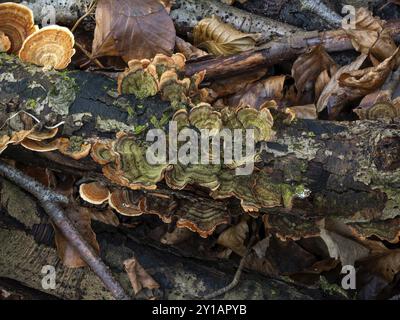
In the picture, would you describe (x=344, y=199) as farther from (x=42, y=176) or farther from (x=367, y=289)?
(x=42, y=176)

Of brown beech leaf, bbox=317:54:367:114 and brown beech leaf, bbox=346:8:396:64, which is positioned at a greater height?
brown beech leaf, bbox=346:8:396:64

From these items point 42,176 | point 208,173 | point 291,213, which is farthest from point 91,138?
point 291,213

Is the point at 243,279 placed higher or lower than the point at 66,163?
lower

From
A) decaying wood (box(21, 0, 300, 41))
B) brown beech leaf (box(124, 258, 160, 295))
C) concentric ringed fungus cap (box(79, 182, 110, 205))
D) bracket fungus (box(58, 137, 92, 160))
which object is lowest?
brown beech leaf (box(124, 258, 160, 295))

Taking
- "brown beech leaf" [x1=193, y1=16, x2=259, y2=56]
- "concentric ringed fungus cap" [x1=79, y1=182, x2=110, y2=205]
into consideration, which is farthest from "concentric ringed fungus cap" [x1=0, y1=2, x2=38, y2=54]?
"brown beech leaf" [x1=193, y1=16, x2=259, y2=56]

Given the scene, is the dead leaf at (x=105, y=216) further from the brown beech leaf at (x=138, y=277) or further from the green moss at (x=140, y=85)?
the green moss at (x=140, y=85)

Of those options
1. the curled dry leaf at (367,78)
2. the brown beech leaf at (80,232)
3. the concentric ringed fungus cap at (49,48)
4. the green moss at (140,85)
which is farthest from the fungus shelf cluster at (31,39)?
the curled dry leaf at (367,78)

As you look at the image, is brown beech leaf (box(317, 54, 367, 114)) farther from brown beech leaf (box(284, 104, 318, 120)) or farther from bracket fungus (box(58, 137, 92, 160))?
bracket fungus (box(58, 137, 92, 160))
